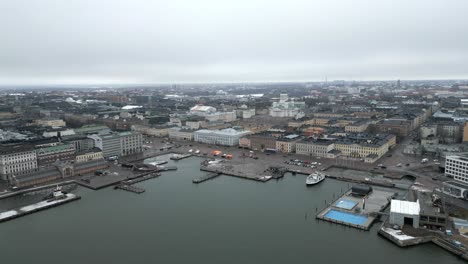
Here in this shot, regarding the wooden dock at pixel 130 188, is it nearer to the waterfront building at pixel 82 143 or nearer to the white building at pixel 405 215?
the waterfront building at pixel 82 143

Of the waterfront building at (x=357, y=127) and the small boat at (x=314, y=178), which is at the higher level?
the waterfront building at (x=357, y=127)

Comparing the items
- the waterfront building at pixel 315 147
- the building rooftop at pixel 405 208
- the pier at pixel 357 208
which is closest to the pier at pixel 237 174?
the pier at pixel 357 208

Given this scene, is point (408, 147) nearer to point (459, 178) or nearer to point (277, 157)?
point (459, 178)

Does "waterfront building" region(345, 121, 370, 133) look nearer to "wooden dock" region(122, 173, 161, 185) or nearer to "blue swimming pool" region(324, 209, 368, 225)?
"wooden dock" region(122, 173, 161, 185)

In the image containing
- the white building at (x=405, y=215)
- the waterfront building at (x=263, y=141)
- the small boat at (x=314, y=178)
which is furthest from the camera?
the waterfront building at (x=263, y=141)

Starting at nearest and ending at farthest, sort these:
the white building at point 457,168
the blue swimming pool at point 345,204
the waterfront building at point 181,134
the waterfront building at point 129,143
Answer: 1. the blue swimming pool at point 345,204
2. the white building at point 457,168
3. the waterfront building at point 129,143
4. the waterfront building at point 181,134

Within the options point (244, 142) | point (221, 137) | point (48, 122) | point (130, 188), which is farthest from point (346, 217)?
point (48, 122)

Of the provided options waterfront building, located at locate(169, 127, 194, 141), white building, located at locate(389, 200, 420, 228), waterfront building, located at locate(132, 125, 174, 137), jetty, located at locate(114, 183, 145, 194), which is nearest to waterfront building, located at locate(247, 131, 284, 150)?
waterfront building, located at locate(169, 127, 194, 141)
